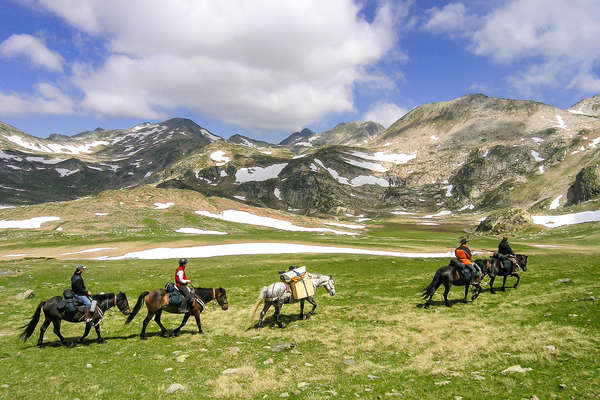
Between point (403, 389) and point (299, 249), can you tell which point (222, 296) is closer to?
point (403, 389)

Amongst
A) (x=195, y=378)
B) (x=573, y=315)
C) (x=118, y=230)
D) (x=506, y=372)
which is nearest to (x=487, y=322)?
(x=573, y=315)

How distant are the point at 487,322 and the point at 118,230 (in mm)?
95519

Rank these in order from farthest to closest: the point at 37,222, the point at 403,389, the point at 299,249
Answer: the point at 37,222 < the point at 299,249 < the point at 403,389

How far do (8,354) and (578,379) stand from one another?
24443 mm

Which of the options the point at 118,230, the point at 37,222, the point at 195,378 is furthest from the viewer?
the point at 37,222

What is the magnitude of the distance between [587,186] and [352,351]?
628 feet

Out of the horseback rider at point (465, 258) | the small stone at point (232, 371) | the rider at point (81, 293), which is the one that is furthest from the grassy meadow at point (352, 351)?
the horseback rider at point (465, 258)

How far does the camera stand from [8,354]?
52.0 ft

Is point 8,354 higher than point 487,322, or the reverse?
point 487,322

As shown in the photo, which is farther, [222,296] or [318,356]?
[222,296]

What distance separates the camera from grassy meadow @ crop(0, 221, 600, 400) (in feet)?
35.8

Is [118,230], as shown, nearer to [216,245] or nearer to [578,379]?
[216,245]

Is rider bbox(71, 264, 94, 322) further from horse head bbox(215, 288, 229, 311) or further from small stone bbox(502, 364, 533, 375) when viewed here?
small stone bbox(502, 364, 533, 375)

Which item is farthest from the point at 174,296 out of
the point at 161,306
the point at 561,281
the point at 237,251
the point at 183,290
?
the point at 237,251
